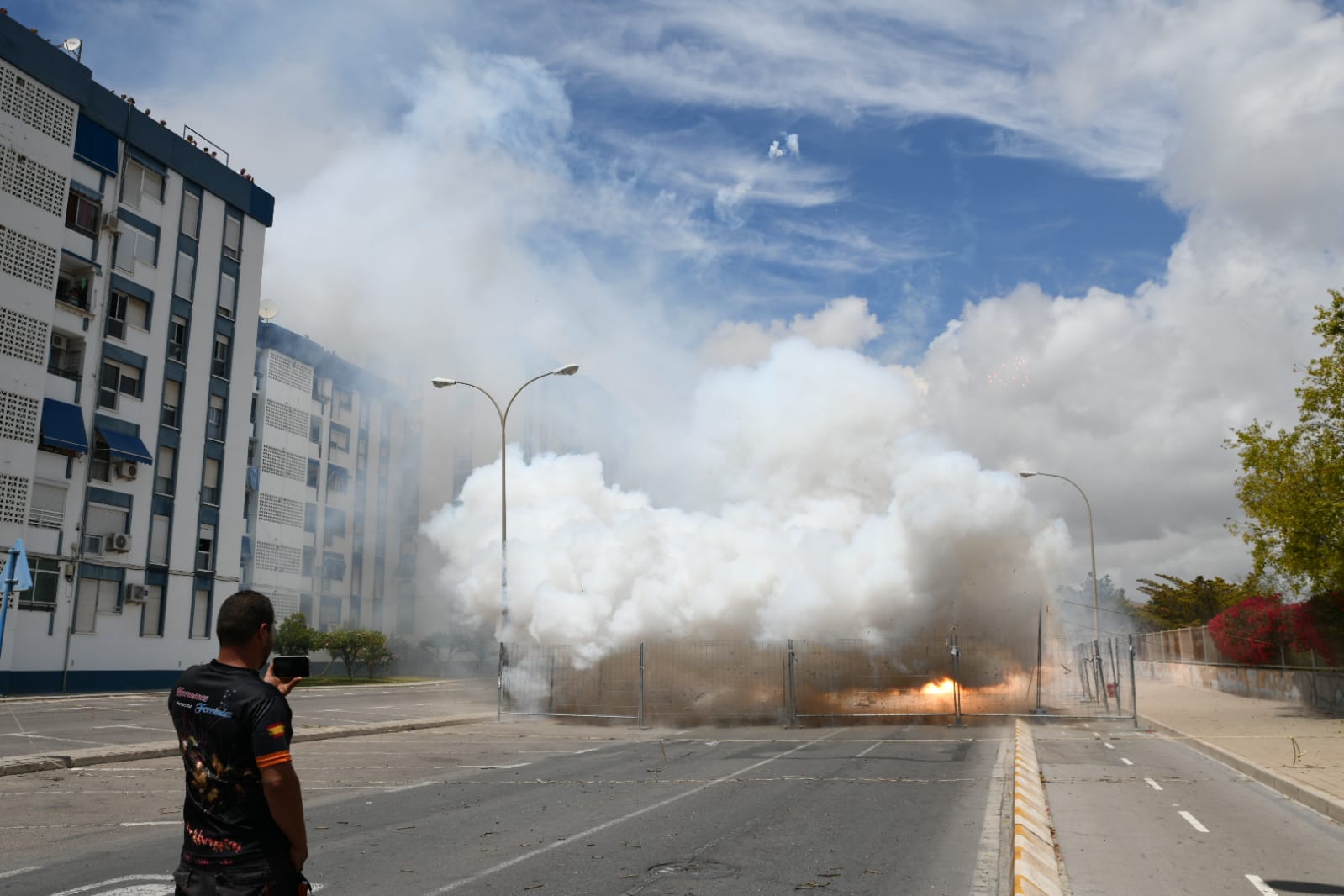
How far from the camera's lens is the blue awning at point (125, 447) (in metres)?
35.3

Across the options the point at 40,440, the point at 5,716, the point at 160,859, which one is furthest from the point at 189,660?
the point at 160,859

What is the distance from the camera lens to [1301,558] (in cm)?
2284

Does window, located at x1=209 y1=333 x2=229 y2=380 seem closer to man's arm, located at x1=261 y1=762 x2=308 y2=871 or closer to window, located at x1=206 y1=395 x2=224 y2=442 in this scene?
window, located at x1=206 y1=395 x2=224 y2=442

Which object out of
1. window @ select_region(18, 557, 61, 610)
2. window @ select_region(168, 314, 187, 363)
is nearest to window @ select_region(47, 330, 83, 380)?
window @ select_region(168, 314, 187, 363)

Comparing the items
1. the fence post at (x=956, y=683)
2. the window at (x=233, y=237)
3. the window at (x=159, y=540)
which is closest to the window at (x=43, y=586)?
the window at (x=159, y=540)

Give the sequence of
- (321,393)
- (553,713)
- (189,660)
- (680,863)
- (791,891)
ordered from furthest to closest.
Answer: (321,393)
(189,660)
(553,713)
(680,863)
(791,891)

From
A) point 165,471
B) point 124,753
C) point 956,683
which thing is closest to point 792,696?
point 956,683

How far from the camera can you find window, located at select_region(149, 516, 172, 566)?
37719mm

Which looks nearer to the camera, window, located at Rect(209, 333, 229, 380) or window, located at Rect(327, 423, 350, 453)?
window, located at Rect(209, 333, 229, 380)

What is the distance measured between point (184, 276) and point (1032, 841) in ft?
129

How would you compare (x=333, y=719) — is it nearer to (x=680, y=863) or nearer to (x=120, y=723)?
(x=120, y=723)

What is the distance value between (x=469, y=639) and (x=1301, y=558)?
43494mm

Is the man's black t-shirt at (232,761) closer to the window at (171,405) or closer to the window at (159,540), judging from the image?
the window at (159,540)

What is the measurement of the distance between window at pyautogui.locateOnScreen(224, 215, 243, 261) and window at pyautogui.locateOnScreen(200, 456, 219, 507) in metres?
8.42
